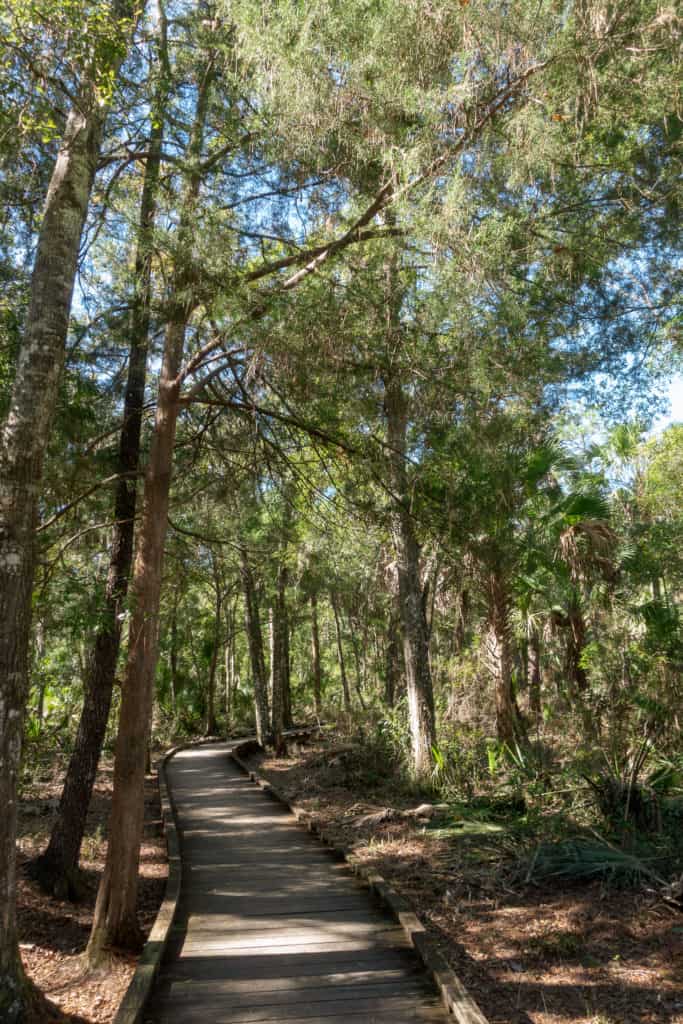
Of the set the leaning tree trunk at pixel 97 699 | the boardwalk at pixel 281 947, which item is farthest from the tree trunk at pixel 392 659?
the leaning tree trunk at pixel 97 699

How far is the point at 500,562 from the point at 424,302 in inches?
113

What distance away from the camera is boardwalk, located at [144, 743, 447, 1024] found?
181 inches

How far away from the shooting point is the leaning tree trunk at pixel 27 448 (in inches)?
172

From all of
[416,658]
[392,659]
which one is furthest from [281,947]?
[392,659]

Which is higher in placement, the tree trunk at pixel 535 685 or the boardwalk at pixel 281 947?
the tree trunk at pixel 535 685

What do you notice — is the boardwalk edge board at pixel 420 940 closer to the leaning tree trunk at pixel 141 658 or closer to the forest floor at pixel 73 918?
the forest floor at pixel 73 918

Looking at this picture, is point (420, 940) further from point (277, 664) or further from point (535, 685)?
point (277, 664)

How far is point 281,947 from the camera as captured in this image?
223 inches

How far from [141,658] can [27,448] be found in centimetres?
231

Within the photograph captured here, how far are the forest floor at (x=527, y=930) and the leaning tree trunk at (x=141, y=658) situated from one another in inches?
102

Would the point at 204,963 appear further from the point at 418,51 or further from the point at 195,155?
the point at 418,51

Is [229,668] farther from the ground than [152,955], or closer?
farther from the ground

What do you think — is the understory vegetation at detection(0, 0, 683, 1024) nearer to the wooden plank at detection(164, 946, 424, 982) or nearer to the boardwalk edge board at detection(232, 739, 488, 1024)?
the wooden plank at detection(164, 946, 424, 982)

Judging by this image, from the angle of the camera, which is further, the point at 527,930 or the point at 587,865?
the point at 587,865
